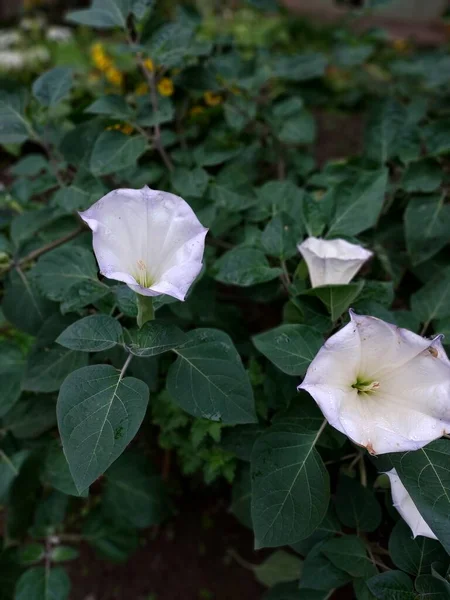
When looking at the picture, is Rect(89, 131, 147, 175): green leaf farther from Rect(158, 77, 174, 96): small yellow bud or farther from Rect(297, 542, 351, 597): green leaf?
Rect(297, 542, 351, 597): green leaf

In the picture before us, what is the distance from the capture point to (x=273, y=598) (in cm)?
111

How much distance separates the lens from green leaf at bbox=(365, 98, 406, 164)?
1418 mm

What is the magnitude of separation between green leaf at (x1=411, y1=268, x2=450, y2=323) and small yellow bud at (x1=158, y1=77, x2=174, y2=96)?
37.9 inches

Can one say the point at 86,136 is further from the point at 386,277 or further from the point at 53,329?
the point at 386,277

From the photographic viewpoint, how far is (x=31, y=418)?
1.23 m

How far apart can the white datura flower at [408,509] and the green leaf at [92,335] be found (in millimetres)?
513

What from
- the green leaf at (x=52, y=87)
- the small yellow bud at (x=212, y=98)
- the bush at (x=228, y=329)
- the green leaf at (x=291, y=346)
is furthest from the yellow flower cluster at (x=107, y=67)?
the green leaf at (x=291, y=346)

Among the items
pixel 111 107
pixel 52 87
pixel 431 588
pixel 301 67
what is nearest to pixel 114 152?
pixel 111 107

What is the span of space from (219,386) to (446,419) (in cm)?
35

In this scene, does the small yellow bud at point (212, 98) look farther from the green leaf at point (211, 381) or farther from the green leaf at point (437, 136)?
the green leaf at point (211, 381)

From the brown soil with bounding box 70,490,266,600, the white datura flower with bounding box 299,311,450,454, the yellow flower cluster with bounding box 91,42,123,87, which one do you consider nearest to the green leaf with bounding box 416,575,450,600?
the white datura flower with bounding box 299,311,450,454

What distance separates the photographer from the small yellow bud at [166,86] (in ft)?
5.42

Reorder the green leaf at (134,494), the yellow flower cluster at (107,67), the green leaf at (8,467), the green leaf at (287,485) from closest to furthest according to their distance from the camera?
the green leaf at (287,485) → the green leaf at (8,467) → the green leaf at (134,494) → the yellow flower cluster at (107,67)

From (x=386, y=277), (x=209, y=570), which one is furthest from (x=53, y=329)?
(x=209, y=570)
